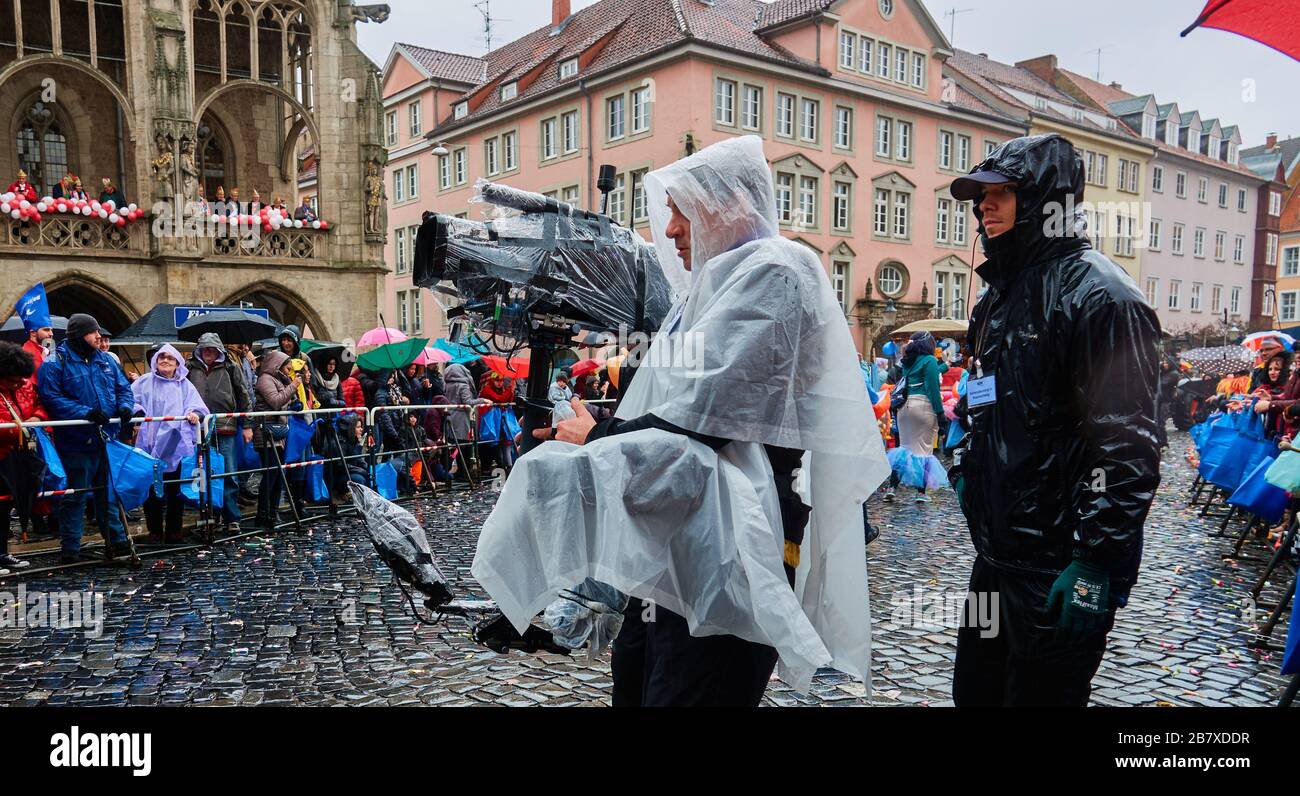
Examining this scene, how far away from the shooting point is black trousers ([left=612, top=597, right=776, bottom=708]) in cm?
246

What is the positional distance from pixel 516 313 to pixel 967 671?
7.30 ft

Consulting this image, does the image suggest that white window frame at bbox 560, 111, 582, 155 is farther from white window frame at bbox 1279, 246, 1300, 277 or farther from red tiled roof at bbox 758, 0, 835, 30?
white window frame at bbox 1279, 246, 1300, 277

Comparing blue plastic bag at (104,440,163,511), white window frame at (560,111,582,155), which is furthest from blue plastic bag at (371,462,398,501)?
white window frame at (560,111,582,155)

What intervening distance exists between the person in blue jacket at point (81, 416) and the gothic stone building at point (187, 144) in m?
14.6

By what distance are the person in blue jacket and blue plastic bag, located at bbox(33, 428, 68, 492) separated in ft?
0.54

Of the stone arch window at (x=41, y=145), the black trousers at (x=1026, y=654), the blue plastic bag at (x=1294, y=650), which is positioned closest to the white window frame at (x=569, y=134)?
the stone arch window at (x=41, y=145)

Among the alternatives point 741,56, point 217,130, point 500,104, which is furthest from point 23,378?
point 500,104

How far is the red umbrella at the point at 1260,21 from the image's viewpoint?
3.10 metres

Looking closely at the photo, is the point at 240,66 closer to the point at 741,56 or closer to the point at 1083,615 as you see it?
the point at 741,56

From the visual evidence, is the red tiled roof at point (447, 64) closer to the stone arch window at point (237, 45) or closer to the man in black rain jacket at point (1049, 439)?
the stone arch window at point (237, 45)

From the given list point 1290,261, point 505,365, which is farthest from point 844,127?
point 1290,261

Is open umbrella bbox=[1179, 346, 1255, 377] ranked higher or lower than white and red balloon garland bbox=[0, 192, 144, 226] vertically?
lower

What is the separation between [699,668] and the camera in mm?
2459

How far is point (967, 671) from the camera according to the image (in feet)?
9.80
